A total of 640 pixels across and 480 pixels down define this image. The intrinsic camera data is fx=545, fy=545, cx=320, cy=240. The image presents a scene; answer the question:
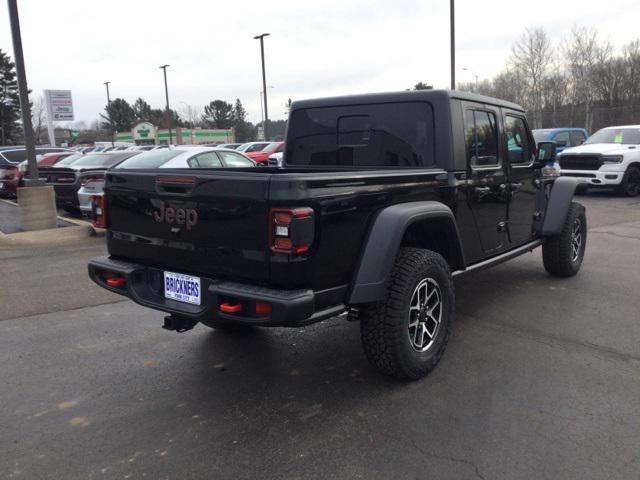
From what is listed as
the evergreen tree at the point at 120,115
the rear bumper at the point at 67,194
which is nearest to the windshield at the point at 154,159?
the rear bumper at the point at 67,194

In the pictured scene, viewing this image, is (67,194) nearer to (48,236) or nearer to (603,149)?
(48,236)

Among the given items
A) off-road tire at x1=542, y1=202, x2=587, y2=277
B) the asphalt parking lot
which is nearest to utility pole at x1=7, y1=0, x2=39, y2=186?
the asphalt parking lot

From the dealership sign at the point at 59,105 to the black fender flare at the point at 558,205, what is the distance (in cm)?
5516

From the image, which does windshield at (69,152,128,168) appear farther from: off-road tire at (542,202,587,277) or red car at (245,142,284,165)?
off-road tire at (542,202,587,277)

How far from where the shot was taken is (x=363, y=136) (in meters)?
4.54

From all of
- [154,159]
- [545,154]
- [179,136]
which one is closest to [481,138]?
[545,154]

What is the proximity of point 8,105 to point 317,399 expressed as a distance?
7159 centimetres

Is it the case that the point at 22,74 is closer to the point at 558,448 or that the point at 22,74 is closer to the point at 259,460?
the point at 259,460

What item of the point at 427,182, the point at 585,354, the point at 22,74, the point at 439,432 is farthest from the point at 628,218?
the point at 22,74

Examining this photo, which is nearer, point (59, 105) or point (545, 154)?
point (545, 154)

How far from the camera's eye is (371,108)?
4480 millimetres

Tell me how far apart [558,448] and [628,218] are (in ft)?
31.3

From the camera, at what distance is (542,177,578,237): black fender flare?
18.6ft

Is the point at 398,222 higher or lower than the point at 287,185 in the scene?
lower
